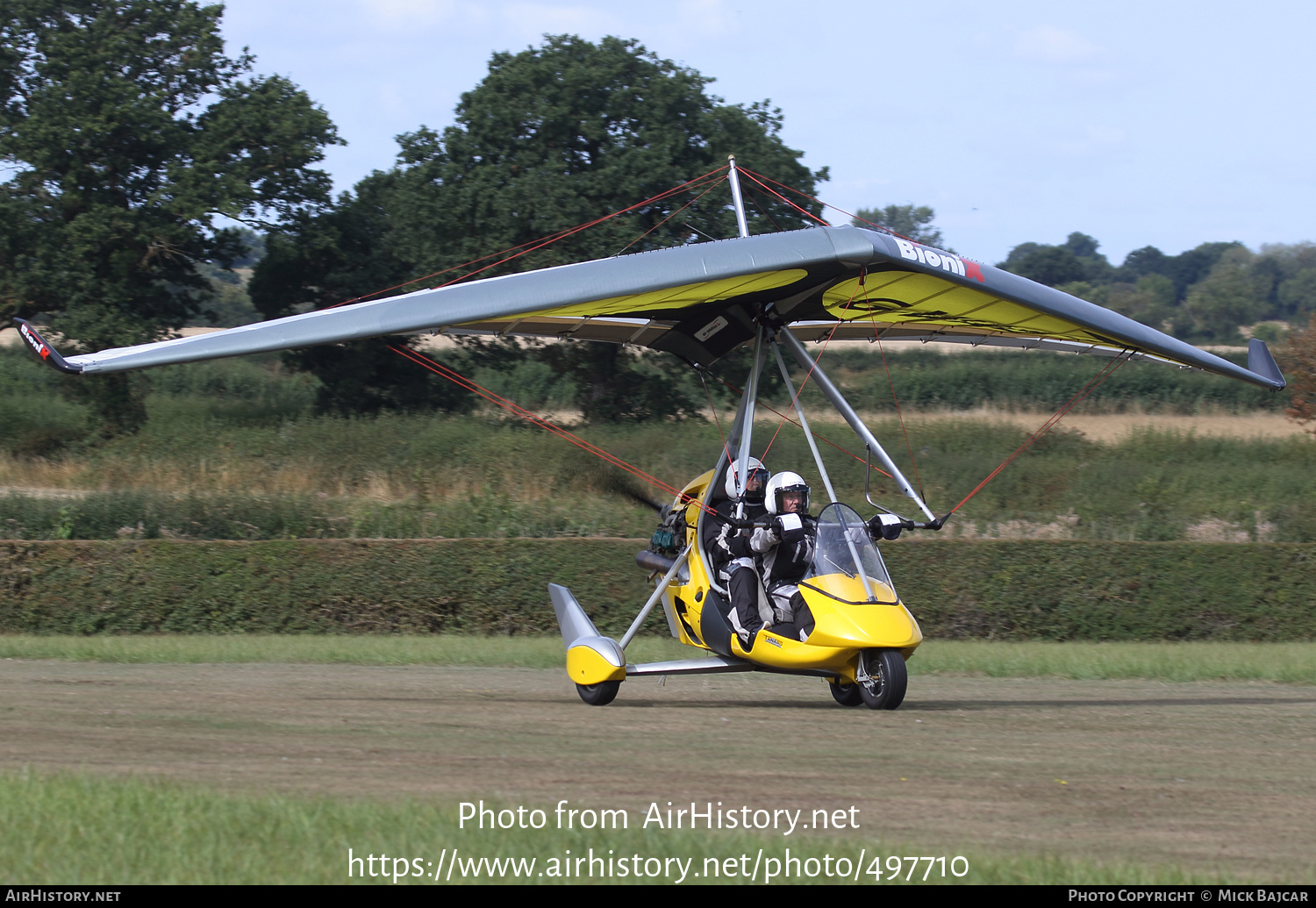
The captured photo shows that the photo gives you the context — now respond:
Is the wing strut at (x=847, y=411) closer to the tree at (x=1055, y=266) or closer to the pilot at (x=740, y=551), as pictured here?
the pilot at (x=740, y=551)

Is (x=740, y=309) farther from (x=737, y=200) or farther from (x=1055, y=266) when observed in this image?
(x=1055, y=266)

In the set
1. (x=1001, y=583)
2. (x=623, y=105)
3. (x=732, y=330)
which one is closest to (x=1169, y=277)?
(x=623, y=105)

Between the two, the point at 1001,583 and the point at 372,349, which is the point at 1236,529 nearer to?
the point at 1001,583

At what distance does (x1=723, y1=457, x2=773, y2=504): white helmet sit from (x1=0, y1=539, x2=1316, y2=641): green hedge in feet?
25.1

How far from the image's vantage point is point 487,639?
57.6 feet

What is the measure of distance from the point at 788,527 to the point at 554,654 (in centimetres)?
608

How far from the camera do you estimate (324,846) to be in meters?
5.46

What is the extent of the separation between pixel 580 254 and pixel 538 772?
26.5m

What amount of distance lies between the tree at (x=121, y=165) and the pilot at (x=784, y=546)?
26234mm

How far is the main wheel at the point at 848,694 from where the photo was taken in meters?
10.4

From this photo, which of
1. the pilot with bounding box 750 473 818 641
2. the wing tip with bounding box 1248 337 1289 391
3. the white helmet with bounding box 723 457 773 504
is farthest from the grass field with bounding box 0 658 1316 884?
the wing tip with bounding box 1248 337 1289 391

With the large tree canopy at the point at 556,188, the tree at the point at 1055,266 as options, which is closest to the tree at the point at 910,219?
the tree at the point at 1055,266

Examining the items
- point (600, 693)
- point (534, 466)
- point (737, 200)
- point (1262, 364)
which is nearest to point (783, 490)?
point (600, 693)

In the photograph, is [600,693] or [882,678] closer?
[882,678]
